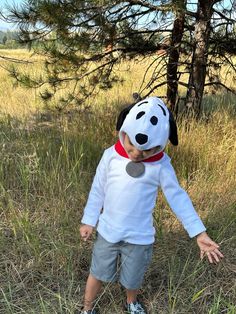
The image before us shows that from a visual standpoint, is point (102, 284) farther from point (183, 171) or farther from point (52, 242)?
point (183, 171)

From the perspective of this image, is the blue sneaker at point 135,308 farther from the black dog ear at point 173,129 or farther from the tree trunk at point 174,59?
the tree trunk at point 174,59

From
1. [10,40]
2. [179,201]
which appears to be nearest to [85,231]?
[179,201]

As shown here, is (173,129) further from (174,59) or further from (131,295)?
(174,59)

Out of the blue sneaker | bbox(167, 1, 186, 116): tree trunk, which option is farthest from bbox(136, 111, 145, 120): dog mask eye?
bbox(167, 1, 186, 116): tree trunk

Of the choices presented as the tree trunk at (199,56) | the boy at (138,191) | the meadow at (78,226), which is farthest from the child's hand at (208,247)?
the tree trunk at (199,56)

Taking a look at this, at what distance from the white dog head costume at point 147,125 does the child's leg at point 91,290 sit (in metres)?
0.61

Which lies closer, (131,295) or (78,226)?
(131,295)

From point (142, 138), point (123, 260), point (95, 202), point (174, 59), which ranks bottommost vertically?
point (123, 260)

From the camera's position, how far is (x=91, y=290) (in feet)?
5.87

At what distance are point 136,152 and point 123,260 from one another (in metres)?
0.42

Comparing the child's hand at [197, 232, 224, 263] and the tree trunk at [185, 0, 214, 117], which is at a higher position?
the tree trunk at [185, 0, 214, 117]

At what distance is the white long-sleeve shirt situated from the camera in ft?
5.21

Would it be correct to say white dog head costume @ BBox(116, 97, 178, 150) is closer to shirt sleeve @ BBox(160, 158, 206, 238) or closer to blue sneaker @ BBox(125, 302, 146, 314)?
shirt sleeve @ BBox(160, 158, 206, 238)

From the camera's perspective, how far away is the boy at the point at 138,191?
60.7 inches
